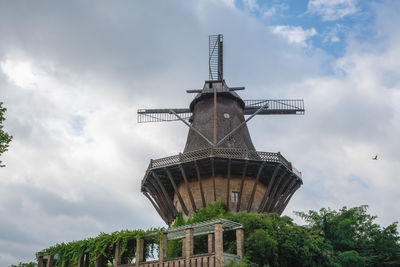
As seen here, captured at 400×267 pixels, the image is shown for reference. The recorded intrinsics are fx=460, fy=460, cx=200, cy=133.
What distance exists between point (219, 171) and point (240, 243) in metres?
8.41

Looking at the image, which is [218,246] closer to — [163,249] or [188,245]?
[188,245]

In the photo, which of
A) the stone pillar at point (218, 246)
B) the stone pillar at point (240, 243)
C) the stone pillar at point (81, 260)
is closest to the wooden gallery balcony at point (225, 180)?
the stone pillar at point (240, 243)

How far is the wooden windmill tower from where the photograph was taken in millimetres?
27870

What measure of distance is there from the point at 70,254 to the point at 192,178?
8.78 metres

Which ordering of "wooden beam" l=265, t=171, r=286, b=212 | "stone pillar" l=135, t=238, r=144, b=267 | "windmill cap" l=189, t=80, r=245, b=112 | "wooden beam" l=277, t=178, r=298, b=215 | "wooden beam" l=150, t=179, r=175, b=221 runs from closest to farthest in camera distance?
"stone pillar" l=135, t=238, r=144, b=267
"wooden beam" l=265, t=171, r=286, b=212
"wooden beam" l=277, t=178, r=298, b=215
"wooden beam" l=150, t=179, r=175, b=221
"windmill cap" l=189, t=80, r=245, b=112

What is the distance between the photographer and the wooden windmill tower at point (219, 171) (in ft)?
91.4

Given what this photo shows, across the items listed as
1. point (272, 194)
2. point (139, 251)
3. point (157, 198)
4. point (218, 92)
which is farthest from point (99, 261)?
point (218, 92)

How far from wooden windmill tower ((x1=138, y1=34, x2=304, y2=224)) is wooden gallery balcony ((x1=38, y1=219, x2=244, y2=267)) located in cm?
553

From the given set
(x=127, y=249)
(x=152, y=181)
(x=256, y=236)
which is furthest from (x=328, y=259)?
(x=152, y=181)

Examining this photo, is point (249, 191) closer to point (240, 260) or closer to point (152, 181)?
point (152, 181)

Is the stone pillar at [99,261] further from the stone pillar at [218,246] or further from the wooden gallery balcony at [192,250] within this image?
the stone pillar at [218,246]

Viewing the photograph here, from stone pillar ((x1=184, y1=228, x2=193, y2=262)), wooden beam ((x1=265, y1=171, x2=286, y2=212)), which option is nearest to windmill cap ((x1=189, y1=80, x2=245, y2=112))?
wooden beam ((x1=265, y1=171, x2=286, y2=212))

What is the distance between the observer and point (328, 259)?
75.4 ft

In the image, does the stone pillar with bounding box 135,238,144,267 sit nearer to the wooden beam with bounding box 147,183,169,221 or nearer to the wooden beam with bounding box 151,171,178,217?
the wooden beam with bounding box 151,171,178,217
